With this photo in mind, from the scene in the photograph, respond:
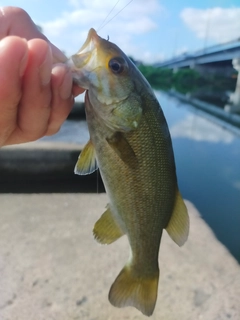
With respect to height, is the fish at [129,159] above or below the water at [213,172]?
above

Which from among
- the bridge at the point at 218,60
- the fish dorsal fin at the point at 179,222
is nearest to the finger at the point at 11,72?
the fish dorsal fin at the point at 179,222

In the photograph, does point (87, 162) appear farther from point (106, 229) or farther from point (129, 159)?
point (106, 229)

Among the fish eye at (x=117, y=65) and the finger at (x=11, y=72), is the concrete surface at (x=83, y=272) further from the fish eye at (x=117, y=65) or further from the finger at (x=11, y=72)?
the fish eye at (x=117, y=65)

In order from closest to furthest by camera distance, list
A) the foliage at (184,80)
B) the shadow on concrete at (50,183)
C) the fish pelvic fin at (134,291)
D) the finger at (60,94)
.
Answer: the finger at (60,94) < the fish pelvic fin at (134,291) < the shadow on concrete at (50,183) < the foliage at (184,80)

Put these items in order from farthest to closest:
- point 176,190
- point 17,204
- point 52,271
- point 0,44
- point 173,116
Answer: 1. point 173,116
2. point 17,204
3. point 52,271
4. point 176,190
5. point 0,44

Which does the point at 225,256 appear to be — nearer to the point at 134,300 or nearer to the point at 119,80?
the point at 134,300

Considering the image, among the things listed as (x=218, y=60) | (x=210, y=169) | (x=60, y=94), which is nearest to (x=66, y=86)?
(x=60, y=94)

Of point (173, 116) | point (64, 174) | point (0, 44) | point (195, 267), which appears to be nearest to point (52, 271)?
point (195, 267)
